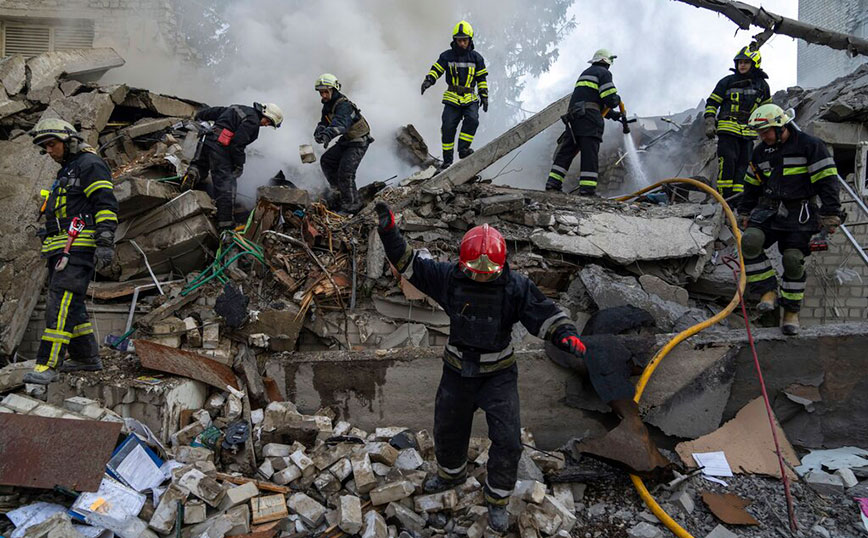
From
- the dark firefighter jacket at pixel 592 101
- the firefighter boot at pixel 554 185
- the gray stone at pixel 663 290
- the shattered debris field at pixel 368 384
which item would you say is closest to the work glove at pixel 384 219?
the shattered debris field at pixel 368 384

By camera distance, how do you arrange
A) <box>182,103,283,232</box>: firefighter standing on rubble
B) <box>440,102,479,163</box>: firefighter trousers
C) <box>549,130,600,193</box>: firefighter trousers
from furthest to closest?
<box>440,102,479,163</box>: firefighter trousers → <box>549,130,600,193</box>: firefighter trousers → <box>182,103,283,232</box>: firefighter standing on rubble

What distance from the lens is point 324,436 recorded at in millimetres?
4016

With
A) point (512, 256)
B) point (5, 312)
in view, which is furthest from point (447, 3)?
point (5, 312)

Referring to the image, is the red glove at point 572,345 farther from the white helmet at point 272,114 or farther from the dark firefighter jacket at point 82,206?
the white helmet at point 272,114

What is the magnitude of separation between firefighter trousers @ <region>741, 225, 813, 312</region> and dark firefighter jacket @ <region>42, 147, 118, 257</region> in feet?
16.8

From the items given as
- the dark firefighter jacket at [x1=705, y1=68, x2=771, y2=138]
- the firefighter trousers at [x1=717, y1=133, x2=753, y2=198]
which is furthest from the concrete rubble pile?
the dark firefighter jacket at [x1=705, y1=68, x2=771, y2=138]

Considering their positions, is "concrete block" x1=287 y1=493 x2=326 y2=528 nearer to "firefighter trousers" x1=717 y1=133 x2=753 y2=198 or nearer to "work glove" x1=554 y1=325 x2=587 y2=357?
"work glove" x1=554 y1=325 x2=587 y2=357

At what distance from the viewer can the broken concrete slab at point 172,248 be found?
540 cm

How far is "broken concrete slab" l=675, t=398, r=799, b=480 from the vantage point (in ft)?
12.4

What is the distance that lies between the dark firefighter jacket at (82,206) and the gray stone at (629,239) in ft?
12.6

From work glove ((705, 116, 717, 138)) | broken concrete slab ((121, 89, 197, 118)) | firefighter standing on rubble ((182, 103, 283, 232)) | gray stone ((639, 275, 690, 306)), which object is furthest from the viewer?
broken concrete slab ((121, 89, 197, 118))

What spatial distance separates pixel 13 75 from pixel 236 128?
13.9 ft

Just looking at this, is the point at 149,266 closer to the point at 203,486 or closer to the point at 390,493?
the point at 203,486

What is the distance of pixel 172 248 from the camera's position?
550 centimetres
